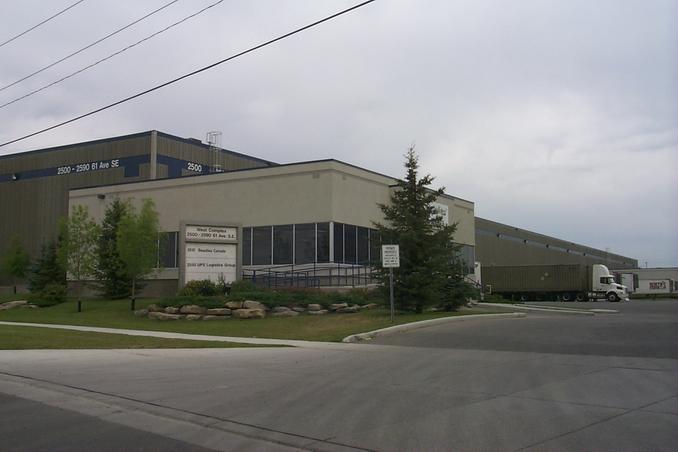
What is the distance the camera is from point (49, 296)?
36.8m

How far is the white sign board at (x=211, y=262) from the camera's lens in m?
29.0

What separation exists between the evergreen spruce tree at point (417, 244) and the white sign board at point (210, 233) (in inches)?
319

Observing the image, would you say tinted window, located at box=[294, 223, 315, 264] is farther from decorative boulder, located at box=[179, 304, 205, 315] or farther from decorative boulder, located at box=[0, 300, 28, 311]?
decorative boulder, located at box=[0, 300, 28, 311]

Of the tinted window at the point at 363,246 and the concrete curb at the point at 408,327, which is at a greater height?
the tinted window at the point at 363,246

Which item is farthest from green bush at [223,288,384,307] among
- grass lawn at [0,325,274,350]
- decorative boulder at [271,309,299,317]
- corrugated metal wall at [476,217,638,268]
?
corrugated metal wall at [476,217,638,268]

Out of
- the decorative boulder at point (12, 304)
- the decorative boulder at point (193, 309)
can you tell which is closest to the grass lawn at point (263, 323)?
the decorative boulder at point (193, 309)

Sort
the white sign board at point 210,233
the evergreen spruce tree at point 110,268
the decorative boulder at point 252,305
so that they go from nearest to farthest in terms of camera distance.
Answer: the decorative boulder at point 252,305, the white sign board at point 210,233, the evergreen spruce tree at point 110,268

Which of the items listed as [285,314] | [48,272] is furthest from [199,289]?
[48,272]

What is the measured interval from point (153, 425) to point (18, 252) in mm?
47843

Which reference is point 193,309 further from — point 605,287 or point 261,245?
point 605,287

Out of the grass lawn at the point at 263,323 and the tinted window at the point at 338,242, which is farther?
the tinted window at the point at 338,242

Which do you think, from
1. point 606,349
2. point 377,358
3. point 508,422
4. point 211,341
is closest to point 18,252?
point 211,341

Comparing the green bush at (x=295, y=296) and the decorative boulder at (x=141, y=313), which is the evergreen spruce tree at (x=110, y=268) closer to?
the decorative boulder at (x=141, y=313)

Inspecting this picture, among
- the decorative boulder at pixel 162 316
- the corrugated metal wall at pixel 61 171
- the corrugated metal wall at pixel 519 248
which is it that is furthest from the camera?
the corrugated metal wall at pixel 519 248
